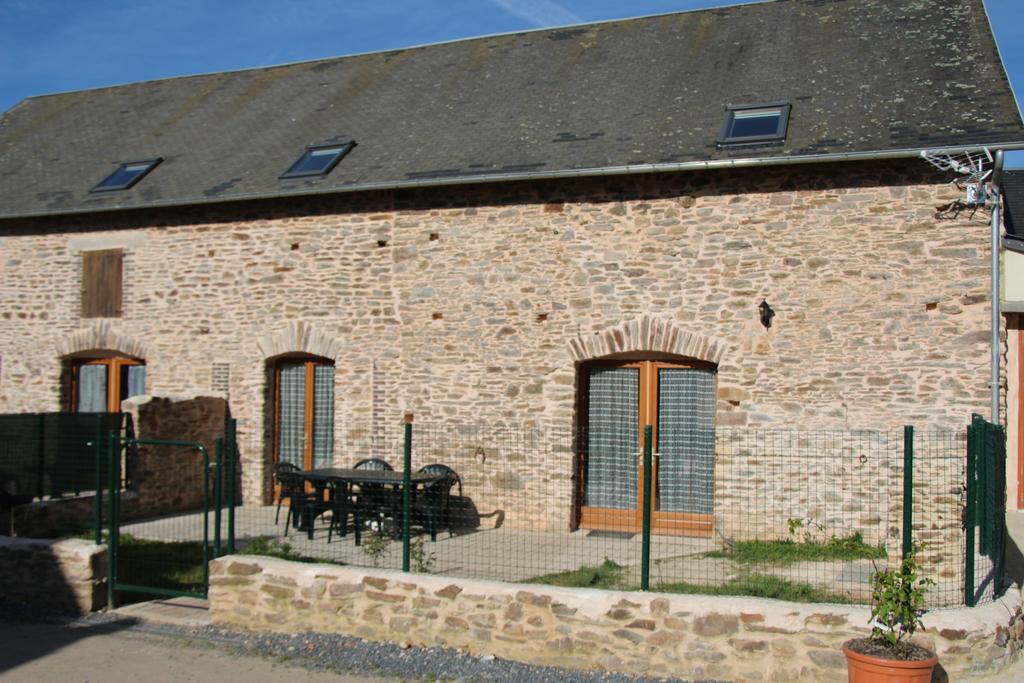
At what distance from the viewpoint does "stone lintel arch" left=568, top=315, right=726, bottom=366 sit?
10.1 metres

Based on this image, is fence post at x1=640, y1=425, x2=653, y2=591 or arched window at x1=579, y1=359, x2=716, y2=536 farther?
arched window at x1=579, y1=359, x2=716, y2=536

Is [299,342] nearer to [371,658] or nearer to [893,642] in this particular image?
[371,658]

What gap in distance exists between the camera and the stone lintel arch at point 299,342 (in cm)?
1177

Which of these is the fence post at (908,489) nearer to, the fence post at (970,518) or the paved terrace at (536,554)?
the fence post at (970,518)

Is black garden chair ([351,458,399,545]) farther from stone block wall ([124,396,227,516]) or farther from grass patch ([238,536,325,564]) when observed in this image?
stone block wall ([124,396,227,516])

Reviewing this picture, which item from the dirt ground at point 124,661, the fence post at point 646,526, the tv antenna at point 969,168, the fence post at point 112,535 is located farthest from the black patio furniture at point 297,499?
the tv antenna at point 969,168

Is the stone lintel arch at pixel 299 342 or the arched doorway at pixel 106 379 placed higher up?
the stone lintel arch at pixel 299 342

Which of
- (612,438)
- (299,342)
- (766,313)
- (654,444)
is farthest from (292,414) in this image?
(766,313)

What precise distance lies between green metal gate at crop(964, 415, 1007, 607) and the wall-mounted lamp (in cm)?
295

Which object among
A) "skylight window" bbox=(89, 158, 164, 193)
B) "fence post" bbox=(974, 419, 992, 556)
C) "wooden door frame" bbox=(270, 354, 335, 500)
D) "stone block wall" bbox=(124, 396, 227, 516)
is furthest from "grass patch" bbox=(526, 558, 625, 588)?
"skylight window" bbox=(89, 158, 164, 193)

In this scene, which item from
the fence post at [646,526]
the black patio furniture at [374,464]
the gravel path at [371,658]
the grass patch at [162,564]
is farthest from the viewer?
the black patio furniture at [374,464]

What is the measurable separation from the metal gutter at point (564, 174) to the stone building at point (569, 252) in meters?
0.05

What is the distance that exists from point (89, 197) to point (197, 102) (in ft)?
10.9

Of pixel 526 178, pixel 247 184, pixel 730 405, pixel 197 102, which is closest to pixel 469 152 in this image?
pixel 526 178
